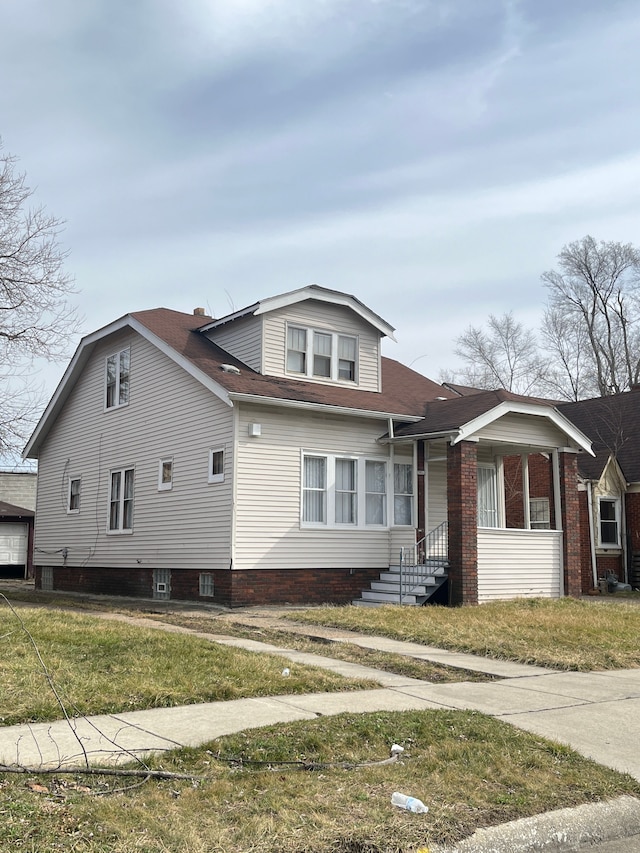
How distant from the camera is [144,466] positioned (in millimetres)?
19516

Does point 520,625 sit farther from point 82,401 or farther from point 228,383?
point 82,401

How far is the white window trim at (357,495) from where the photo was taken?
57.0 feet

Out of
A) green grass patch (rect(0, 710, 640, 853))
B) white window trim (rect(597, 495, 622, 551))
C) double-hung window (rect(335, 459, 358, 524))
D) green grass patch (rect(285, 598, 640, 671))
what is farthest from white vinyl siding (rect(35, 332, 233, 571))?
white window trim (rect(597, 495, 622, 551))

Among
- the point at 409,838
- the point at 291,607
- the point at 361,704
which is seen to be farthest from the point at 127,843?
the point at 291,607

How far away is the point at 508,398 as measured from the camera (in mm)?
17641

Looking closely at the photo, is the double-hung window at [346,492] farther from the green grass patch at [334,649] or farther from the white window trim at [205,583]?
the green grass patch at [334,649]

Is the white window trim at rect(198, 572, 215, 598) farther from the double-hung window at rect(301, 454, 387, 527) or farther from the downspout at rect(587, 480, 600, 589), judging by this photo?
the downspout at rect(587, 480, 600, 589)

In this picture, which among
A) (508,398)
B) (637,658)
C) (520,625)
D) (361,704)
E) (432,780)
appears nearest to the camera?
(432,780)

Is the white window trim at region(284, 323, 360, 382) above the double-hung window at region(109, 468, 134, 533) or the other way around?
above

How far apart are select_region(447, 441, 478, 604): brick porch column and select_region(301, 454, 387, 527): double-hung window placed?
6.43 ft

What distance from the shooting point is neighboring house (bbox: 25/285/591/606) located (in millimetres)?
16672

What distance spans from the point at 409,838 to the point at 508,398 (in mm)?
14000

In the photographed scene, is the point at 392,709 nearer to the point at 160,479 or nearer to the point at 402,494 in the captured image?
the point at 402,494

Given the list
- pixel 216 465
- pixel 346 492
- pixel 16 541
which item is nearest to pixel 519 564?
pixel 346 492
